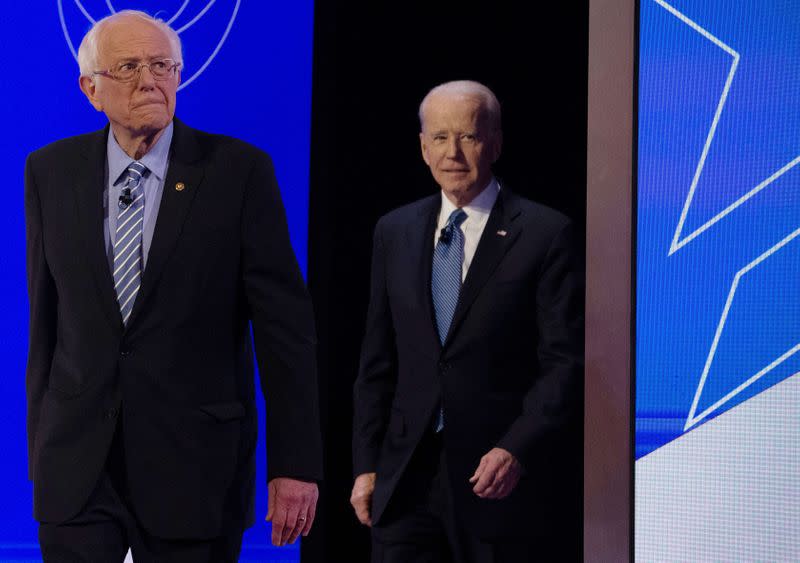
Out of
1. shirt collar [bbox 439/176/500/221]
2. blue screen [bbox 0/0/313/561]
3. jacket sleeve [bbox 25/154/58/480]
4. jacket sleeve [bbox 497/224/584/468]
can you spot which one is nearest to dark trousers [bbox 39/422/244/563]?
jacket sleeve [bbox 25/154/58/480]

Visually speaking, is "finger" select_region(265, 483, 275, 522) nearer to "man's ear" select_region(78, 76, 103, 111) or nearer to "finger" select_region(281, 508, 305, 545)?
"finger" select_region(281, 508, 305, 545)

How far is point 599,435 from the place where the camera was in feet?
10.1

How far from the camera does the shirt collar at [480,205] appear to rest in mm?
3594

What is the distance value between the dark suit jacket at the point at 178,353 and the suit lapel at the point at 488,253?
57cm

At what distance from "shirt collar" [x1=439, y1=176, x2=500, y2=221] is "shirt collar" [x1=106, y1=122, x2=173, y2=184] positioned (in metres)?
0.92

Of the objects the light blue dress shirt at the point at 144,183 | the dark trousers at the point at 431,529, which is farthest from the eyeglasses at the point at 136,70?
the dark trousers at the point at 431,529

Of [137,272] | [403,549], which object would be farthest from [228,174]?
[403,549]

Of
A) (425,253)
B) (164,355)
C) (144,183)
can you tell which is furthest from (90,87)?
(425,253)

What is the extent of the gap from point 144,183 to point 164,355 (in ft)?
1.61

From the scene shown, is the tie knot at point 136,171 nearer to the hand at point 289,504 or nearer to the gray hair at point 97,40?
the gray hair at point 97,40

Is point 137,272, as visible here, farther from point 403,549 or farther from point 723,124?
point 723,124

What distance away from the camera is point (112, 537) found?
2918 mm

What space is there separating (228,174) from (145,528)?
96 cm

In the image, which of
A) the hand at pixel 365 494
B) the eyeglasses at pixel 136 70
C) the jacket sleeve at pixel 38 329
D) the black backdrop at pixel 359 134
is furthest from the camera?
the black backdrop at pixel 359 134
